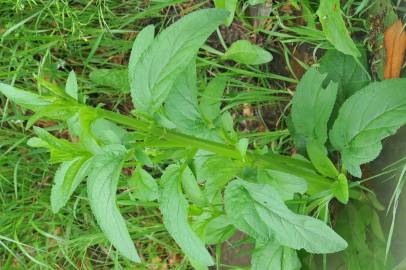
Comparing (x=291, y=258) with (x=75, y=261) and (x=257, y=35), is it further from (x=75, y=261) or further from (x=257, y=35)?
(x=75, y=261)

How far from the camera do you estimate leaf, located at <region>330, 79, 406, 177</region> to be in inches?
48.4

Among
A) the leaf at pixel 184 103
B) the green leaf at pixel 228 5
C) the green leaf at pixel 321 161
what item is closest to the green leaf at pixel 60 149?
the leaf at pixel 184 103

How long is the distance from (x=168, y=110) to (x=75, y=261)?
3.52ft

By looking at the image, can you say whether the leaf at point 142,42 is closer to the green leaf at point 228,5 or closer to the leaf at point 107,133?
the leaf at point 107,133

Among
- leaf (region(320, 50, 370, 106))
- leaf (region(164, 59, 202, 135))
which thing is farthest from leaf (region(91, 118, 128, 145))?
leaf (region(320, 50, 370, 106))

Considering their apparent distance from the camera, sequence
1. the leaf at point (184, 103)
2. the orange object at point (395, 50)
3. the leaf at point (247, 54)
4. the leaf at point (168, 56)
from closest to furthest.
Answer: the leaf at point (168, 56) < the leaf at point (184, 103) < the orange object at point (395, 50) < the leaf at point (247, 54)

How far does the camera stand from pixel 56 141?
116cm

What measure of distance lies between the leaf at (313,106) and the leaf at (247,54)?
0.30 meters

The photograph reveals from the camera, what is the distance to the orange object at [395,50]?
4.93 feet

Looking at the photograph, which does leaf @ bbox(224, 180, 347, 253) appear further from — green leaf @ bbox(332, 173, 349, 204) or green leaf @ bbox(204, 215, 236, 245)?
green leaf @ bbox(204, 215, 236, 245)

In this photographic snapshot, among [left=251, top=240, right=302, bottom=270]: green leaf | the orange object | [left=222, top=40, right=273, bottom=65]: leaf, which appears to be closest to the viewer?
[left=251, top=240, right=302, bottom=270]: green leaf

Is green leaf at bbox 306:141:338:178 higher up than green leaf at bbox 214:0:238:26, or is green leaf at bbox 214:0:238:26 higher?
green leaf at bbox 214:0:238:26

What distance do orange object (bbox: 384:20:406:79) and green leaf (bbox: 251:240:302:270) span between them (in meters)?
0.54

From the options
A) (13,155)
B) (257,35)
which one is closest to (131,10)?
(257,35)
